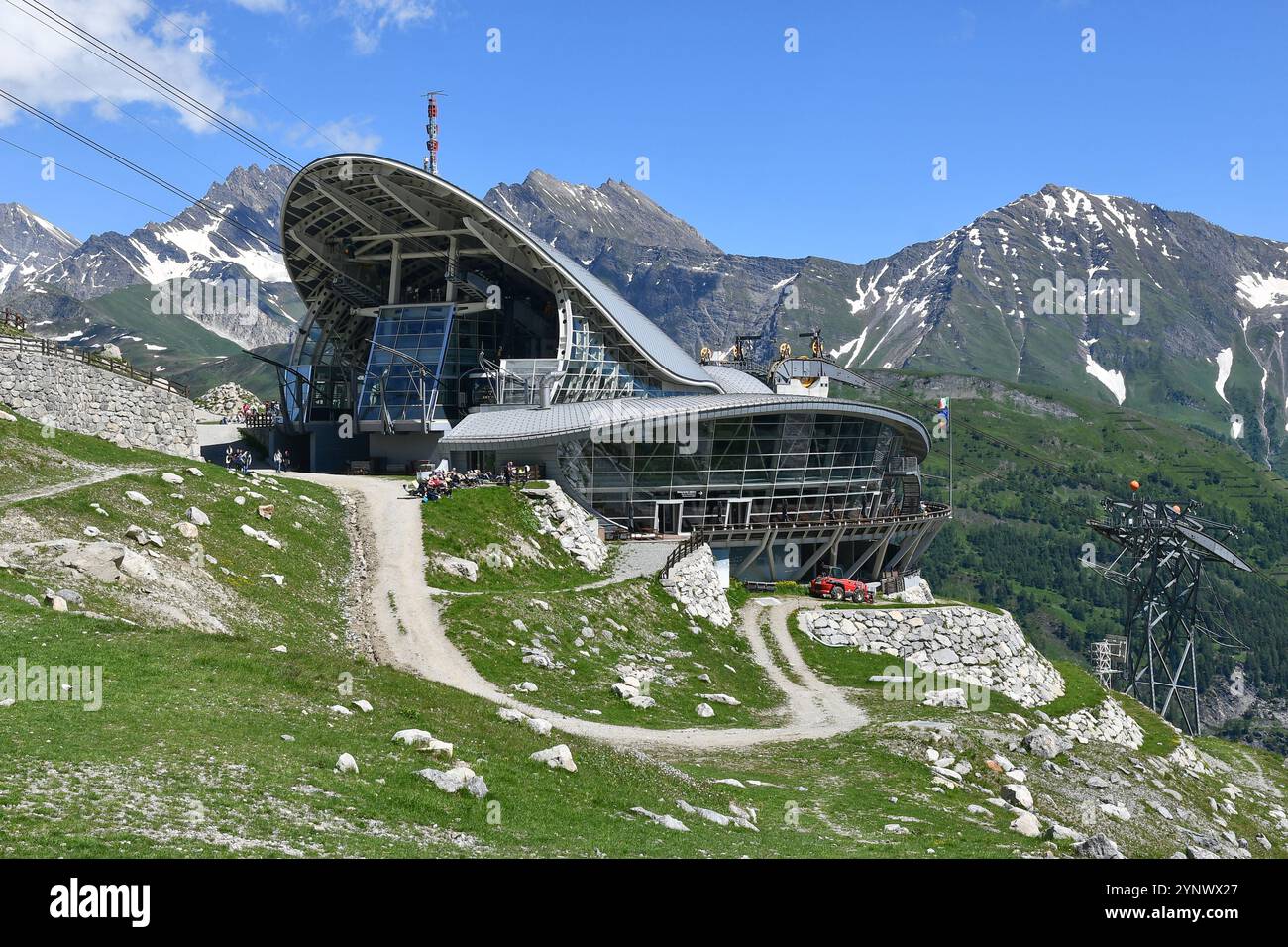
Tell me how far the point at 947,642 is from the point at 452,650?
3169 centimetres

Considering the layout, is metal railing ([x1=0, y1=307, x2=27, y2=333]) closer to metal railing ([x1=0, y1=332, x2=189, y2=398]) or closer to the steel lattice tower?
metal railing ([x1=0, y1=332, x2=189, y2=398])

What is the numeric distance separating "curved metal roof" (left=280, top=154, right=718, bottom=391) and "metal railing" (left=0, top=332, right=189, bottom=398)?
26562 mm

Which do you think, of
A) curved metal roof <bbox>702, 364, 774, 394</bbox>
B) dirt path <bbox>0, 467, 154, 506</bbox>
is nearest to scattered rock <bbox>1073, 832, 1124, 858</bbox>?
dirt path <bbox>0, 467, 154, 506</bbox>

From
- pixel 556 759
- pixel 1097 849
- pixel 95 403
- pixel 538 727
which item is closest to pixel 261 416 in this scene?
pixel 95 403

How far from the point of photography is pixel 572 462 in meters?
68.9

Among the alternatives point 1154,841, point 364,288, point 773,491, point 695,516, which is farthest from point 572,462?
point 1154,841

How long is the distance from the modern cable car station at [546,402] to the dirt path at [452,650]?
12172 millimetres

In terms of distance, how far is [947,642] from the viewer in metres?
58.7

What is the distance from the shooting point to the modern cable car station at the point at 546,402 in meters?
70.4

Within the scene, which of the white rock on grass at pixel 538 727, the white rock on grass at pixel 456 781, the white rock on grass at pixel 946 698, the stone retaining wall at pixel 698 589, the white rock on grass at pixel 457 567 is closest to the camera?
the white rock on grass at pixel 456 781

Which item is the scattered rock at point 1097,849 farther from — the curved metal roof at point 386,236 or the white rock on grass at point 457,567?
the curved metal roof at point 386,236

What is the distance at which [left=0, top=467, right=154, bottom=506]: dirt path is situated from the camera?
38.6 m

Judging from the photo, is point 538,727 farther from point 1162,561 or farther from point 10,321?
point 1162,561

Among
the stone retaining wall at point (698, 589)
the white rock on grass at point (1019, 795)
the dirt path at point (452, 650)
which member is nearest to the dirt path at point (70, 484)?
the dirt path at point (452, 650)
